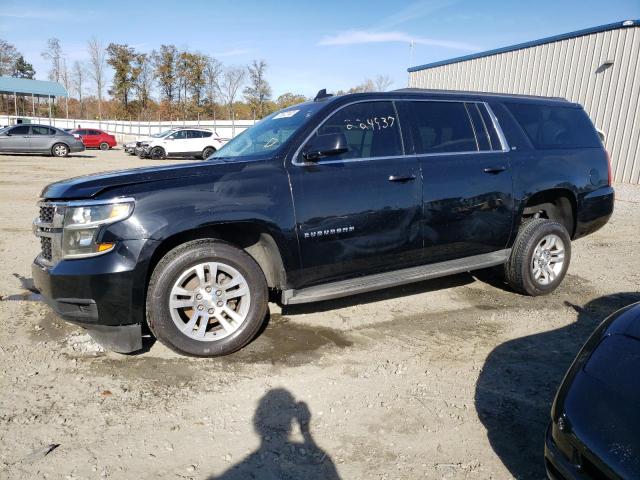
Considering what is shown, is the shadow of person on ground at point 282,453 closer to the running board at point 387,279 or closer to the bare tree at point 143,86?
the running board at point 387,279

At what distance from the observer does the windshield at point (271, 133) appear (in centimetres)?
396

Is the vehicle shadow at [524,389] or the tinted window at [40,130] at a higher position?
the tinted window at [40,130]

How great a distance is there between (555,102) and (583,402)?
423 cm

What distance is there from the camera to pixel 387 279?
4.12 metres

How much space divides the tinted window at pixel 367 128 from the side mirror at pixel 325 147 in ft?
0.35

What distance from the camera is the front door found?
371 cm

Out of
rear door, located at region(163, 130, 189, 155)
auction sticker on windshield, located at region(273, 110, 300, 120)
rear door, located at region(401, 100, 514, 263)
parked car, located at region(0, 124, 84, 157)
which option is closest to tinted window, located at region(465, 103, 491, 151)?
rear door, located at region(401, 100, 514, 263)

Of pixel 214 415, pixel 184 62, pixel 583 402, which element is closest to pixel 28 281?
pixel 214 415

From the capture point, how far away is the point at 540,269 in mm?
4996

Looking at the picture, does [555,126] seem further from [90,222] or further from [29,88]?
[29,88]

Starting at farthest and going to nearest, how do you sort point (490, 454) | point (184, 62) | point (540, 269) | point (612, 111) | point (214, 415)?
point (184, 62) → point (612, 111) → point (540, 269) → point (214, 415) → point (490, 454)

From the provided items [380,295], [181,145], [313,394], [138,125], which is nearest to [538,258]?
[380,295]

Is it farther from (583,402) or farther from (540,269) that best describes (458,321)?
(583,402)

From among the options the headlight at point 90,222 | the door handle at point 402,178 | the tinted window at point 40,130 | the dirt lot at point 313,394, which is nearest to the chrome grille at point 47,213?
the headlight at point 90,222
